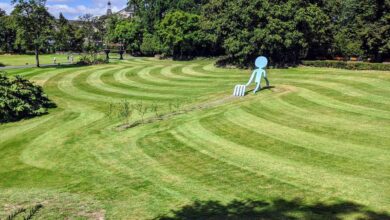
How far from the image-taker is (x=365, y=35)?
5819 centimetres

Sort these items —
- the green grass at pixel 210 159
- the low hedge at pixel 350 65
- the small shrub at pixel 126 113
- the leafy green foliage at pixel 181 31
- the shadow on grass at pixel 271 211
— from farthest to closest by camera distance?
the leafy green foliage at pixel 181 31
the low hedge at pixel 350 65
the small shrub at pixel 126 113
the green grass at pixel 210 159
the shadow on grass at pixel 271 211

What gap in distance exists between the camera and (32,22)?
2345 inches

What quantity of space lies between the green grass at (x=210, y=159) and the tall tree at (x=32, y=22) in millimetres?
30952

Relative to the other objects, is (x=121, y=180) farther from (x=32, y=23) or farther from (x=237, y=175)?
(x=32, y=23)

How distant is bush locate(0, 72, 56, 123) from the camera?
90.7 feet

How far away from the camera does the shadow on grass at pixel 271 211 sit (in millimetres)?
11797

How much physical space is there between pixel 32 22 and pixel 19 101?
35.7 metres

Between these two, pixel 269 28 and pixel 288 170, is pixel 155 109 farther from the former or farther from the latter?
pixel 269 28

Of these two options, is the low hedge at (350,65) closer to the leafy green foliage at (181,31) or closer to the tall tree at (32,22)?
the leafy green foliage at (181,31)

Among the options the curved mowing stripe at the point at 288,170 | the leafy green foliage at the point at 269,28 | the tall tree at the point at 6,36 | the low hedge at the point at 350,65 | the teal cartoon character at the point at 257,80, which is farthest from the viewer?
the tall tree at the point at 6,36

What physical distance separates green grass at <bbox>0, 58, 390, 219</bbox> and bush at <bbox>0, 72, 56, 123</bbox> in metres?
1.51

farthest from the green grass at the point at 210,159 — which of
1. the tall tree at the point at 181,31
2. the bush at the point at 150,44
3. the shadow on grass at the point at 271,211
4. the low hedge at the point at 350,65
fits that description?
the bush at the point at 150,44

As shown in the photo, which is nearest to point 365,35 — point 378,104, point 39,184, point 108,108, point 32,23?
point 378,104

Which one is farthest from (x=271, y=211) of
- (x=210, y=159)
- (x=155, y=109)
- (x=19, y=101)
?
(x=19, y=101)
